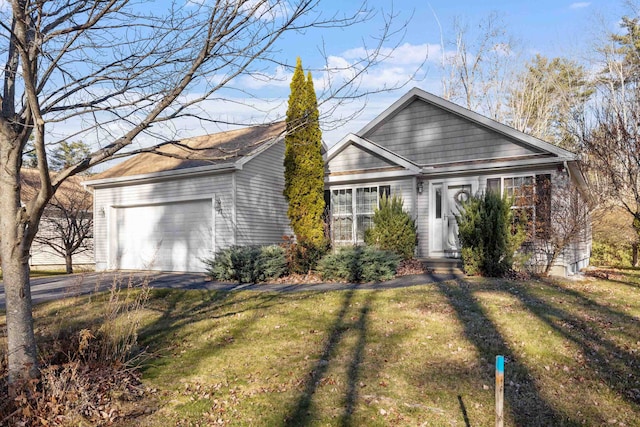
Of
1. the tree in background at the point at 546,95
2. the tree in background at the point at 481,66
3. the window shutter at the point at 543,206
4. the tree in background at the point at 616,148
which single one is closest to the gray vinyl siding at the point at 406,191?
the window shutter at the point at 543,206

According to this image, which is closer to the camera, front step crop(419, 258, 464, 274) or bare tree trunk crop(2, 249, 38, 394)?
bare tree trunk crop(2, 249, 38, 394)

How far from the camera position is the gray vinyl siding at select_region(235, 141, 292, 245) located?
42.6 ft

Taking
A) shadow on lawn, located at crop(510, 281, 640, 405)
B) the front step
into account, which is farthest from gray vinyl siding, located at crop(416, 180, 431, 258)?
shadow on lawn, located at crop(510, 281, 640, 405)

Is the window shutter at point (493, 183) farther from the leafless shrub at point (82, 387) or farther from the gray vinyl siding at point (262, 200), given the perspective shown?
the leafless shrub at point (82, 387)

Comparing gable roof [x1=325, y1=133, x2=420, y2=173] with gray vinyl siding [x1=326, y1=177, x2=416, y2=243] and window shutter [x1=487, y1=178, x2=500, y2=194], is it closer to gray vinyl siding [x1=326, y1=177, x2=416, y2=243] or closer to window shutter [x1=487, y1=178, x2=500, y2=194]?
gray vinyl siding [x1=326, y1=177, x2=416, y2=243]

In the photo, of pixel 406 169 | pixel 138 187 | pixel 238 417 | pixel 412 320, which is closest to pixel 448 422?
pixel 238 417

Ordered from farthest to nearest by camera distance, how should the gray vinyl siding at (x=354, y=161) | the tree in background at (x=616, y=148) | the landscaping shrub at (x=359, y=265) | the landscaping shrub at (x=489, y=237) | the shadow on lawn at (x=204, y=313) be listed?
the gray vinyl siding at (x=354, y=161)
the landscaping shrub at (x=359, y=265)
the landscaping shrub at (x=489, y=237)
the tree in background at (x=616, y=148)
the shadow on lawn at (x=204, y=313)

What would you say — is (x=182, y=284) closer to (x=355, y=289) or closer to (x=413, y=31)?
(x=355, y=289)

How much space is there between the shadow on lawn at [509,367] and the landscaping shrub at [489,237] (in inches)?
83.7

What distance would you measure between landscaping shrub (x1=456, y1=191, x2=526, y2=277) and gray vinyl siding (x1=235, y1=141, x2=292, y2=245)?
20.3 feet

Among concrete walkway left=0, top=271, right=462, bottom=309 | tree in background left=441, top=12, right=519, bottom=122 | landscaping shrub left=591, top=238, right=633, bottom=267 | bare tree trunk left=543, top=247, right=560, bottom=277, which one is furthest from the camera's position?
tree in background left=441, top=12, right=519, bottom=122

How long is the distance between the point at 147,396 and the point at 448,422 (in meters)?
3.01

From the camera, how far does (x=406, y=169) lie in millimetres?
12430

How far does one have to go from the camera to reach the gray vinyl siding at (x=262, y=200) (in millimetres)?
12977
